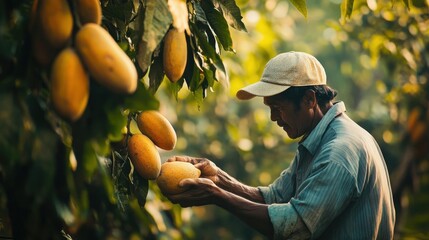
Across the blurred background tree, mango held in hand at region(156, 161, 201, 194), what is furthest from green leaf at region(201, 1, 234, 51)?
mango held in hand at region(156, 161, 201, 194)

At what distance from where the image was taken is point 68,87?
183cm

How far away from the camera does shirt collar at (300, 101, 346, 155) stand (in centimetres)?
312

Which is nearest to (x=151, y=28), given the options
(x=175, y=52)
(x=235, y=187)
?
(x=175, y=52)

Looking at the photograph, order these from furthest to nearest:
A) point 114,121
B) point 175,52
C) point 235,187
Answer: point 235,187 < point 175,52 < point 114,121

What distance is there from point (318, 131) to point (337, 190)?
15.1 inches

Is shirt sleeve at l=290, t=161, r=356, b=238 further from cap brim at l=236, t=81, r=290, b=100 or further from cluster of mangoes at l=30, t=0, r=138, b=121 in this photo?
cluster of mangoes at l=30, t=0, r=138, b=121

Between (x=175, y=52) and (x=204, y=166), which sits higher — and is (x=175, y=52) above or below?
above

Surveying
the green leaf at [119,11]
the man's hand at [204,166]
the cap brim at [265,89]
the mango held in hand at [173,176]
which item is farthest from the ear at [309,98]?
the green leaf at [119,11]

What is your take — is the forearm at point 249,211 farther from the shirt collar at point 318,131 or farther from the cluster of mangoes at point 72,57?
the cluster of mangoes at point 72,57

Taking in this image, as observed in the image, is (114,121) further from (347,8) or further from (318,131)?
(318,131)

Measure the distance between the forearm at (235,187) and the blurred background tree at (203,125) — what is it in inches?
14.3

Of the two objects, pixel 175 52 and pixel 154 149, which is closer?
pixel 175 52

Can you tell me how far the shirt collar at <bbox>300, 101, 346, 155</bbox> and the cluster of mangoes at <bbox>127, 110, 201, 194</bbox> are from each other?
0.52 m

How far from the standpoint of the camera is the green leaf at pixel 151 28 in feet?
7.20
